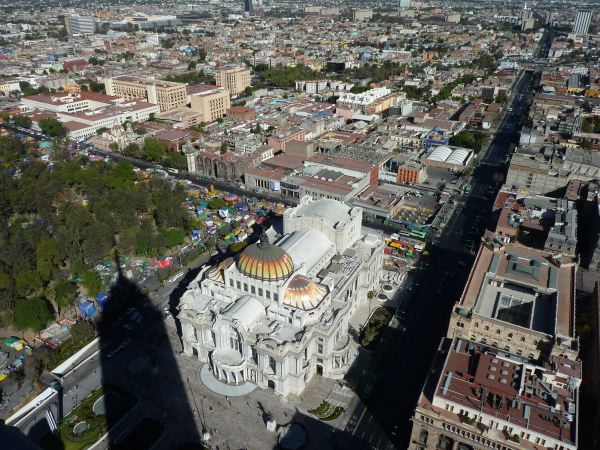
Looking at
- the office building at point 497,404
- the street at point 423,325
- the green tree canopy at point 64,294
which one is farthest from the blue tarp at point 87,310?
the office building at point 497,404

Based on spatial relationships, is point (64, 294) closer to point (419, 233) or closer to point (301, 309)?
point (301, 309)

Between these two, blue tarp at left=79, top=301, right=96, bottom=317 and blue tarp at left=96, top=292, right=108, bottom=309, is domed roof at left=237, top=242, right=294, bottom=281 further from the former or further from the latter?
blue tarp at left=79, top=301, right=96, bottom=317

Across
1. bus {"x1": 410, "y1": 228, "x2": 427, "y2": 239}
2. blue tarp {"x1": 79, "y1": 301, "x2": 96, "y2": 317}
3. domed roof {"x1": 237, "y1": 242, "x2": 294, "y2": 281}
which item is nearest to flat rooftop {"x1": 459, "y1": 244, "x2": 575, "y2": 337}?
bus {"x1": 410, "y1": 228, "x2": 427, "y2": 239}

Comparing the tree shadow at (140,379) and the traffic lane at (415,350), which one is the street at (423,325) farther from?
the tree shadow at (140,379)

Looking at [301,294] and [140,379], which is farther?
[140,379]

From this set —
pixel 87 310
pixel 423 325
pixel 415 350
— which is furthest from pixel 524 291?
pixel 87 310

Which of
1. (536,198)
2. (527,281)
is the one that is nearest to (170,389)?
(527,281)
